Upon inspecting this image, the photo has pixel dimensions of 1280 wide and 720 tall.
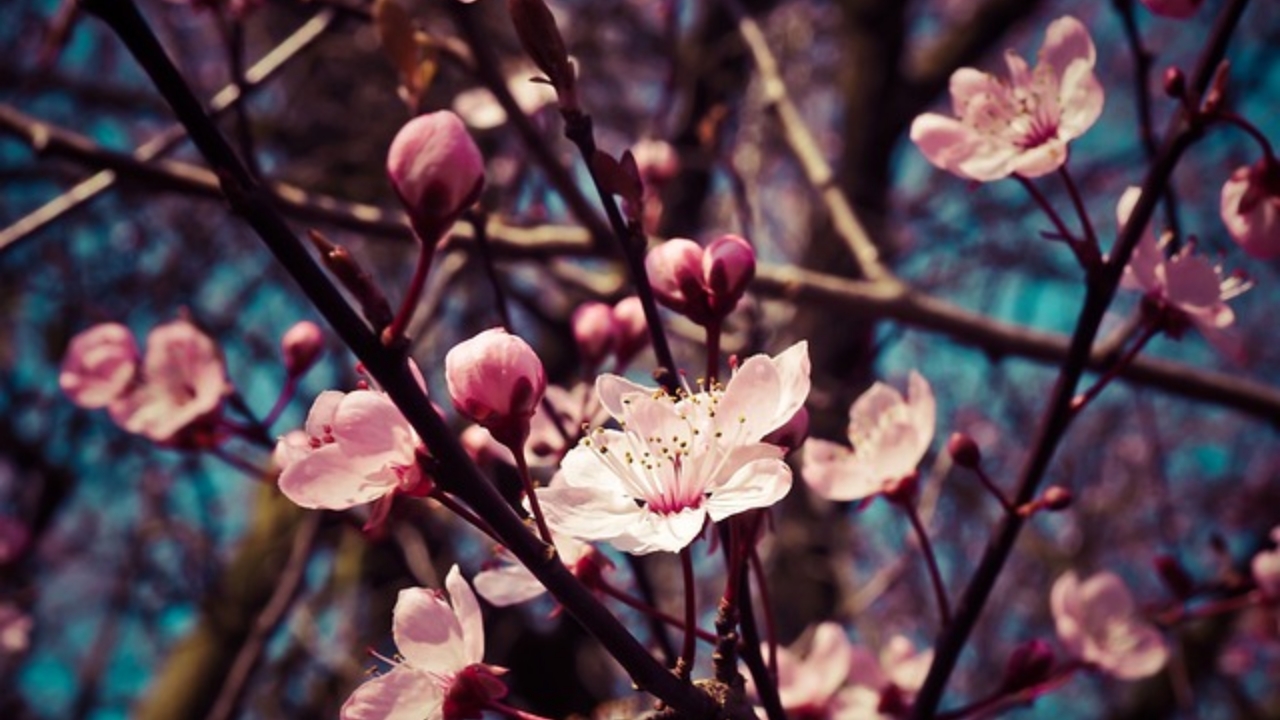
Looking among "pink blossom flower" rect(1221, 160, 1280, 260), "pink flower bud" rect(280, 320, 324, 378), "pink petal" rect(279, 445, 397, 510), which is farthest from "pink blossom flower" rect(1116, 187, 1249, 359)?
"pink flower bud" rect(280, 320, 324, 378)

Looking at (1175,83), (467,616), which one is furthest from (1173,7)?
(467,616)

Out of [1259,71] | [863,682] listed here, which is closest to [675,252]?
[863,682]

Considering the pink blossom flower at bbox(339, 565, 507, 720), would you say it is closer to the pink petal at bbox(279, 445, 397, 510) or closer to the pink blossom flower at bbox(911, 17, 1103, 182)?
the pink petal at bbox(279, 445, 397, 510)

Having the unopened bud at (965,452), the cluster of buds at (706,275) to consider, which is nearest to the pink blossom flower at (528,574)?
the cluster of buds at (706,275)

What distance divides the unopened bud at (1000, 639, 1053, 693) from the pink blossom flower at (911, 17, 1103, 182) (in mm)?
455

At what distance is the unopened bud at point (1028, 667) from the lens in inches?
40.4

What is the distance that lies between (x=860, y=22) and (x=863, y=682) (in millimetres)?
2810

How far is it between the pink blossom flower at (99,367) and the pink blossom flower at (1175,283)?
4.04 feet

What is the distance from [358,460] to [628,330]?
46 centimetres

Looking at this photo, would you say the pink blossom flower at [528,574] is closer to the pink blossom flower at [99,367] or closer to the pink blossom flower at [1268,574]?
the pink blossom flower at [99,367]

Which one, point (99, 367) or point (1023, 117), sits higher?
point (1023, 117)

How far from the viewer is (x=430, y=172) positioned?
0.66 m

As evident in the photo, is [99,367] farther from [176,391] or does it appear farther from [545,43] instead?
[545,43]

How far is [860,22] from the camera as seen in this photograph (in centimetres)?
360
